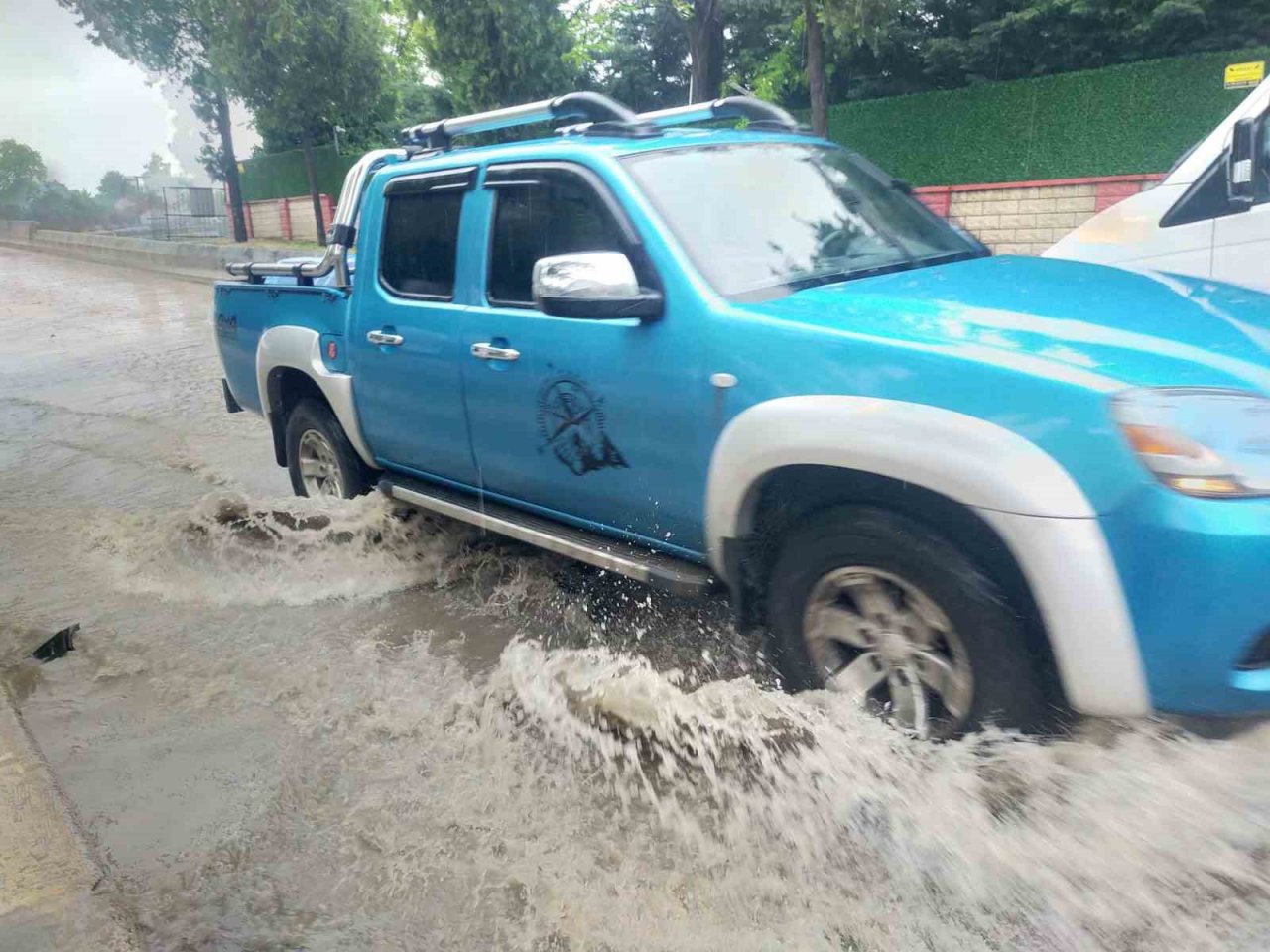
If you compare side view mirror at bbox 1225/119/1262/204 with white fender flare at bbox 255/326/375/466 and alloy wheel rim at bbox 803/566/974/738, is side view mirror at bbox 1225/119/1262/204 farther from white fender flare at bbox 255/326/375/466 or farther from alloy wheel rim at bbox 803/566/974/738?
white fender flare at bbox 255/326/375/466

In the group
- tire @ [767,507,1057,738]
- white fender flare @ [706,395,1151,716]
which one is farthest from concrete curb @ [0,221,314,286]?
white fender flare @ [706,395,1151,716]

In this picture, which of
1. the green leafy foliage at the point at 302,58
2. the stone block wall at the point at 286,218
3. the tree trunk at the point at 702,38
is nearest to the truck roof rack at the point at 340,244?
the tree trunk at the point at 702,38

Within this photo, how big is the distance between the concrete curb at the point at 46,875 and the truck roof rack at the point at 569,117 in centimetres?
293

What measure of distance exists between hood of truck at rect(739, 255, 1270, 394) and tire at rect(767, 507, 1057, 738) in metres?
0.51

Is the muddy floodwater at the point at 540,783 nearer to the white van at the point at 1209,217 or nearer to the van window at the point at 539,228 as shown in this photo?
the van window at the point at 539,228

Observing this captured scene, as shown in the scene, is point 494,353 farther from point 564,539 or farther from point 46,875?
point 46,875

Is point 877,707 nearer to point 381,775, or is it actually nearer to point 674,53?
point 381,775

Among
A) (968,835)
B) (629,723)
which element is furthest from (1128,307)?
(629,723)

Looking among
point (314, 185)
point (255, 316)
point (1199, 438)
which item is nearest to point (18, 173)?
point (314, 185)

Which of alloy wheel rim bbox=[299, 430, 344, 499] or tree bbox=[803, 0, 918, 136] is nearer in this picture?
alloy wheel rim bbox=[299, 430, 344, 499]

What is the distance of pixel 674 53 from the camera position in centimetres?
2134

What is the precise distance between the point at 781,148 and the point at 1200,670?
2.45m

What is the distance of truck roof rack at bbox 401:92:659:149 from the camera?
4.16 metres

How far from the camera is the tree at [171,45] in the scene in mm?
27656
